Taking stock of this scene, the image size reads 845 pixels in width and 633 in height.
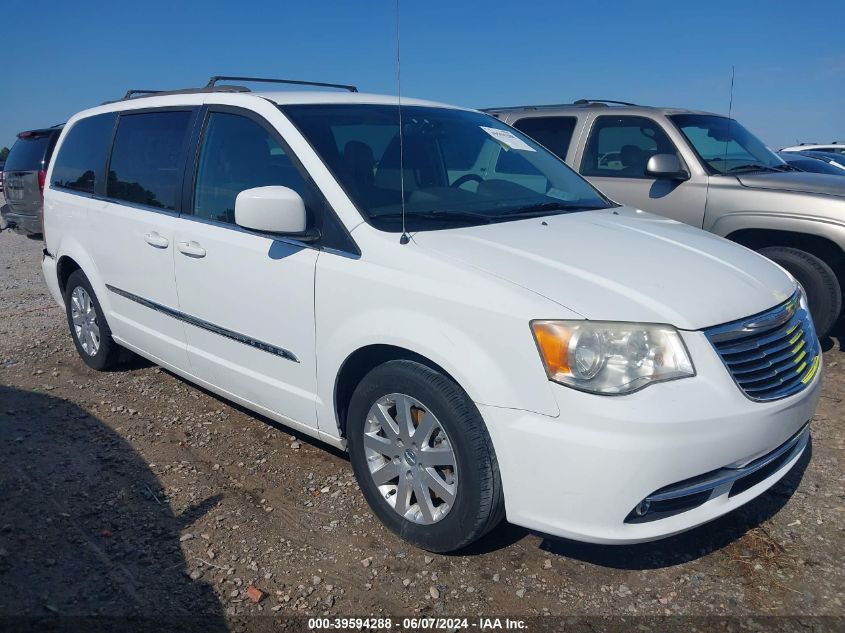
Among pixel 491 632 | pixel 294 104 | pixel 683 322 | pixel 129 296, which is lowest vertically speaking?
pixel 491 632

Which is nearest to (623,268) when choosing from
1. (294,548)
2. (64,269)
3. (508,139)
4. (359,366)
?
(359,366)

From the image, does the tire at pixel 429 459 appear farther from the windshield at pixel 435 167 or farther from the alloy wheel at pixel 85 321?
the alloy wheel at pixel 85 321

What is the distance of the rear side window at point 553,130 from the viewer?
634 centimetres

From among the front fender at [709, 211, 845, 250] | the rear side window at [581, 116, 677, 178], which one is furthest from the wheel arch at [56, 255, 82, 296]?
the front fender at [709, 211, 845, 250]

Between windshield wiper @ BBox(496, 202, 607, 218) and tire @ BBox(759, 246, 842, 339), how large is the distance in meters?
2.22

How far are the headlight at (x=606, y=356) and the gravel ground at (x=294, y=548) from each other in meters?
0.89

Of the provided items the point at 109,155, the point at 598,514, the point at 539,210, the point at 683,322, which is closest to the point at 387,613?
the point at 598,514

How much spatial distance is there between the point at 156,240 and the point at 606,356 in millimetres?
2680

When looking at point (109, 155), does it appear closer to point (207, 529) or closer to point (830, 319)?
point (207, 529)

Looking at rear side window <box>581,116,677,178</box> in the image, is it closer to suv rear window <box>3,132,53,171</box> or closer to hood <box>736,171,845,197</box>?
hood <box>736,171,845,197</box>

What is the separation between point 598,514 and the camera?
2398mm

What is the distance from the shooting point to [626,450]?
7.54 ft

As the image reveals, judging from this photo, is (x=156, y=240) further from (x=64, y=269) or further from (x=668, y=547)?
(x=668, y=547)

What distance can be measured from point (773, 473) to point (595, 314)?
3.61ft
